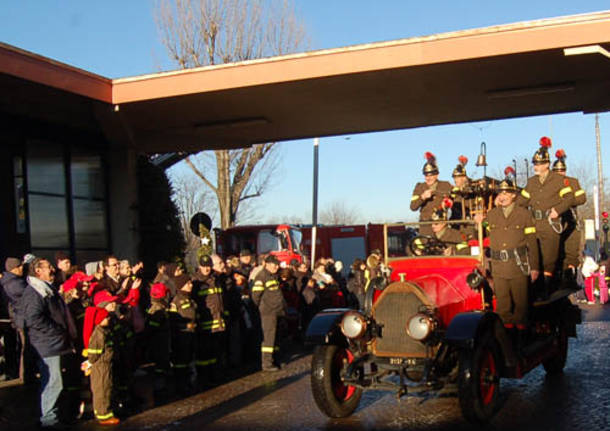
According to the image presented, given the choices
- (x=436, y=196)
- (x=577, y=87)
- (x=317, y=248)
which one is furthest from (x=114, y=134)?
(x=317, y=248)

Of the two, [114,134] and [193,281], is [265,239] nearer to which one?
[114,134]

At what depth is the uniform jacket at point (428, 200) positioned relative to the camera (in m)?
10.4

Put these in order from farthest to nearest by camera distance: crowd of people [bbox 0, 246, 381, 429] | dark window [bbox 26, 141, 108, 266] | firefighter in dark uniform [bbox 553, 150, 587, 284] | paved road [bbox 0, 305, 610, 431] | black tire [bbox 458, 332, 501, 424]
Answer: dark window [bbox 26, 141, 108, 266], firefighter in dark uniform [bbox 553, 150, 587, 284], crowd of people [bbox 0, 246, 381, 429], paved road [bbox 0, 305, 610, 431], black tire [bbox 458, 332, 501, 424]

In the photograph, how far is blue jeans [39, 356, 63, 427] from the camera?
7.86 meters

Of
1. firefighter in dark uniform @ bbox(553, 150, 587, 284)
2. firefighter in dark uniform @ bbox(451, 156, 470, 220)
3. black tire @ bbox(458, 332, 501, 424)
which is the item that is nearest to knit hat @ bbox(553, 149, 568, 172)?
firefighter in dark uniform @ bbox(553, 150, 587, 284)

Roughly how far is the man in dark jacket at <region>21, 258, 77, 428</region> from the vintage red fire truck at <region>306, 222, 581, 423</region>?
267cm

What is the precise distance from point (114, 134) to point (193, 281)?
235 inches

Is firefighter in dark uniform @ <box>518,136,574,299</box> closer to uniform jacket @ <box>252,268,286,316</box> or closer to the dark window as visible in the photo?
uniform jacket @ <box>252,268,286,316</box>

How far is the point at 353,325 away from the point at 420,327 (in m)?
0.76

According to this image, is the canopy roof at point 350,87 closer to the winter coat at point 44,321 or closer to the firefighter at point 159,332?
the firefighter at point 159,332

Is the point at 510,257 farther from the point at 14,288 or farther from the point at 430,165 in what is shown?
the point at 14,288

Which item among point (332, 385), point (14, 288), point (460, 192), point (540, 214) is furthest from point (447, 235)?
point (14, 288)

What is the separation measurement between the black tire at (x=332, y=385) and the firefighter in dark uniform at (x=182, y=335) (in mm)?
2641

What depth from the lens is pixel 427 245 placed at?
375 inches
